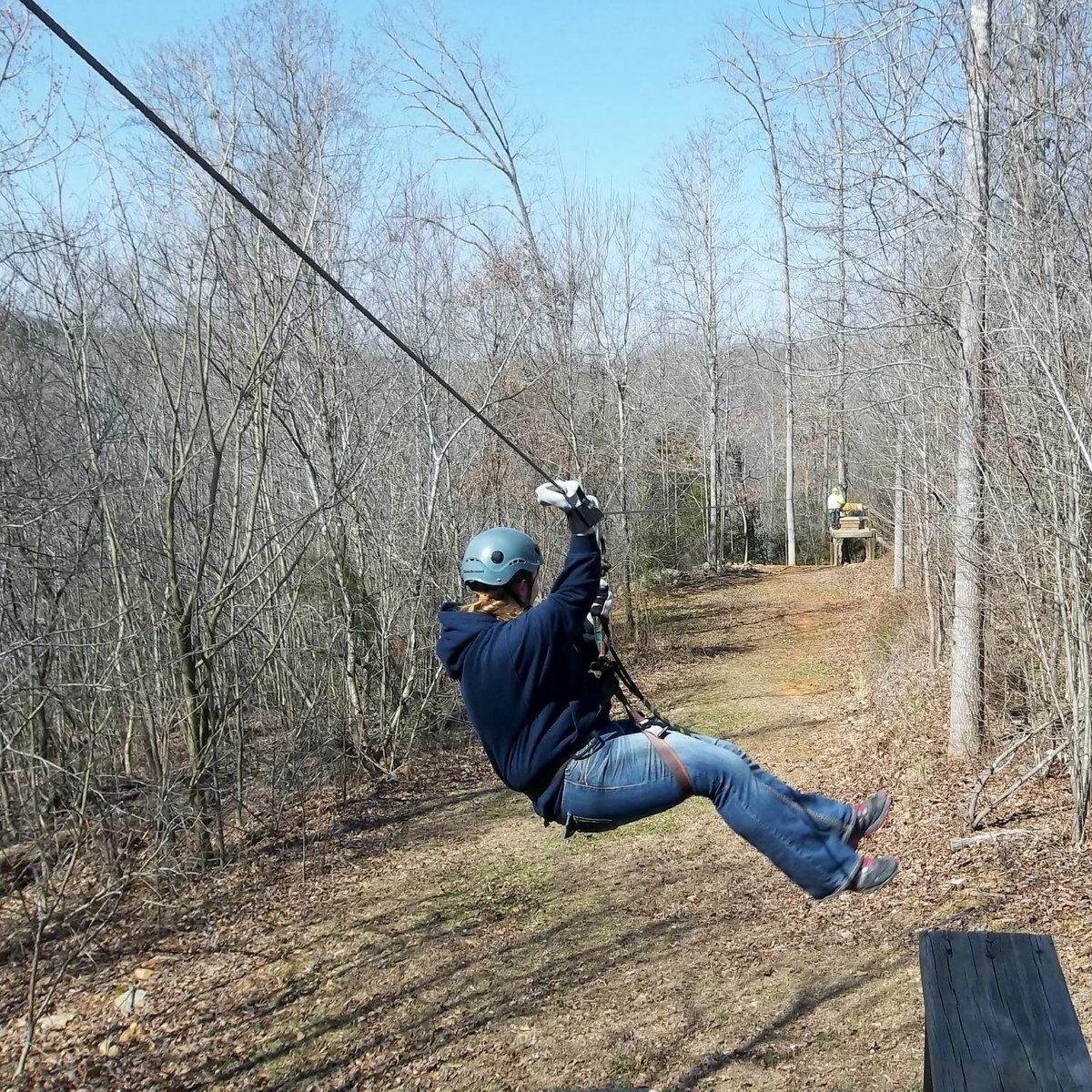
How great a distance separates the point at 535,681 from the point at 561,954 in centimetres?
463

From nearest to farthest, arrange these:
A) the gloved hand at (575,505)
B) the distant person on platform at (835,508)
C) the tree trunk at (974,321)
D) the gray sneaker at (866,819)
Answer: the gray sneaker at (866,819) < the gloved hand at (575,505) < the tree trunk at (974,321) < the distant person on platform at (835,508)

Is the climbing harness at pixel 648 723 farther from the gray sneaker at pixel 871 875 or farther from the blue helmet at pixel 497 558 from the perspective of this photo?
the gray sneaker at pixel 871 875

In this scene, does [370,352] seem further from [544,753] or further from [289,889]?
[544,753]

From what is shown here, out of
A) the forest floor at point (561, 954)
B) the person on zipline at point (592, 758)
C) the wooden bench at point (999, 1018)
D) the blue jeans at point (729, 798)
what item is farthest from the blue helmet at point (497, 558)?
the forest floor at point (561, 954)

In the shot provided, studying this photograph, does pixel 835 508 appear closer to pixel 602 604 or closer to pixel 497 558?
pixel 602 604

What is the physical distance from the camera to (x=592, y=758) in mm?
3689

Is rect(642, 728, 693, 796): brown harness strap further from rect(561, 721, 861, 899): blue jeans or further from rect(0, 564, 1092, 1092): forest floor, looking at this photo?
rect(0, 564, 1092, 1092): forest floor

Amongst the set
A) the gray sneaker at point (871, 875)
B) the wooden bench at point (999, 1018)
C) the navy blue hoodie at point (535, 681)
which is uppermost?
the navy blue hoodie at point (535, 681)

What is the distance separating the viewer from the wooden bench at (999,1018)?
7.33 feet

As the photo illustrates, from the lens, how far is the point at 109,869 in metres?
8.42

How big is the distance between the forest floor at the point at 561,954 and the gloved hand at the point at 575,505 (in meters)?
3.47

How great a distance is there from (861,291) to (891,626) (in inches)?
294

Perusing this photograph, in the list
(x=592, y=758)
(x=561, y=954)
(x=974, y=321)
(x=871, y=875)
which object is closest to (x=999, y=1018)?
(x=871, y=875)

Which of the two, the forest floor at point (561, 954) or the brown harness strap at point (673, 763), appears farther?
the forest floor at point (561, 954)
